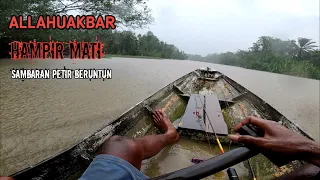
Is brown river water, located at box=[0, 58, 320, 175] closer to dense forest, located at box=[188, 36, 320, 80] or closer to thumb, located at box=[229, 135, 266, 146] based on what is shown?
thumb, located at box=[229, 135, 266, 146]

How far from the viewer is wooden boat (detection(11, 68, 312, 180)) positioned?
78 cm

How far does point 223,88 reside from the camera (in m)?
6.78

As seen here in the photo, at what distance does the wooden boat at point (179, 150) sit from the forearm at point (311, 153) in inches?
6.9

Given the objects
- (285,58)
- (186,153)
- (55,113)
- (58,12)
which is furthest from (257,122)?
(285,58)

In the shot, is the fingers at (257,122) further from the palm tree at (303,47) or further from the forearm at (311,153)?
the palm tree at (303,47)

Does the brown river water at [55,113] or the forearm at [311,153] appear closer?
the forearm at [311,153]

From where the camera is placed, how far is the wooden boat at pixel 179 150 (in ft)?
2.56

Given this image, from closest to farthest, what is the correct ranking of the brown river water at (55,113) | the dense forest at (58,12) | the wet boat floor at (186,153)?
1. the wet boat floor at (186,153)
2. the brown river water at (55,113)
3. the dense forest at (58,12)

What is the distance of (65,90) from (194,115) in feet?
15.1

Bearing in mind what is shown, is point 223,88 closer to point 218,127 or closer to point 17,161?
point 218,127

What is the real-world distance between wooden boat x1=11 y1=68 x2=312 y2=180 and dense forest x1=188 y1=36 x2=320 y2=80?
23.1 metres

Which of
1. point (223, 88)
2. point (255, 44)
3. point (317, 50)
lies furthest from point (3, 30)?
point (255, 44)

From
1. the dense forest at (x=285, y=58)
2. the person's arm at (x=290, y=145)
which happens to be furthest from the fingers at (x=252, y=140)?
the dense forest at (x=285, y=58)

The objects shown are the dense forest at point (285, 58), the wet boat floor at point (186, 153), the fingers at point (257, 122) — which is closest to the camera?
the fingers at point (257, 122)
